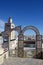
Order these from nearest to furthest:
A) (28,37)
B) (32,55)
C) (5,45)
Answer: (32,55) < (5,45) < (28,37)

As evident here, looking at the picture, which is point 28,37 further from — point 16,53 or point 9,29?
point 16,53

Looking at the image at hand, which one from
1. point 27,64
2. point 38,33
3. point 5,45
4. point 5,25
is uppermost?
point 5,25

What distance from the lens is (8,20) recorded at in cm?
2453

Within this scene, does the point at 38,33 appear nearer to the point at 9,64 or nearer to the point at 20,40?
the point at 20,40

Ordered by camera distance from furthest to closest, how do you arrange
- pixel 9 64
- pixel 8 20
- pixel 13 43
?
1. pixel 8 20
2. pixel 13 43
3. pixel 9 64

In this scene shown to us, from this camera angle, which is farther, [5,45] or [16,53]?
[5,45]

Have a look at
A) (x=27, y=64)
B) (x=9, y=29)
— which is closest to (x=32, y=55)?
(x=27, y=64)

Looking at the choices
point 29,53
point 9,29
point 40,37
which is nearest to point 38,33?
point 40,37

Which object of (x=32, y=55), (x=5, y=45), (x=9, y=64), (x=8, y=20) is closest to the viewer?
(x=9, y=64)

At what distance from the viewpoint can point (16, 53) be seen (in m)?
17.7

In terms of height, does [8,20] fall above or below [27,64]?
above

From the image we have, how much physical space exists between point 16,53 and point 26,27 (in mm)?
4058

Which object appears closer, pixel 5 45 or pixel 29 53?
pixel 29 53

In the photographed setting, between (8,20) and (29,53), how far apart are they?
9.53 meters
